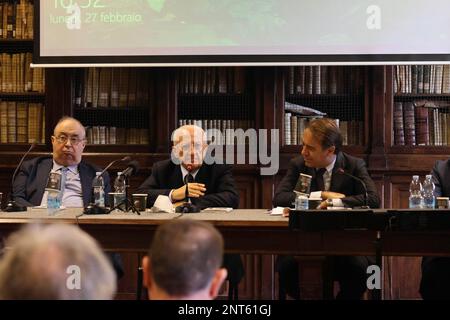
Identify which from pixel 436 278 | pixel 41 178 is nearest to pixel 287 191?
pixel 436 278

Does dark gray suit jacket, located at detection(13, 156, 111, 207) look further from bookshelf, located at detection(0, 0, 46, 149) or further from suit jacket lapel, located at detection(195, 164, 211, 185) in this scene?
bookshelf, located at detection(0, 0, 46, 149)

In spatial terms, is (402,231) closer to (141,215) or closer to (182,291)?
(141,215)

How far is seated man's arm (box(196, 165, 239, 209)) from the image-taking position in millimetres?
4051

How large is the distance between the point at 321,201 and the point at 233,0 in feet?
5.98

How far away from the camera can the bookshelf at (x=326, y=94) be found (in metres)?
4.91

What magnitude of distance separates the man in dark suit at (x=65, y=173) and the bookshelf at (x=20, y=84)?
80 cm

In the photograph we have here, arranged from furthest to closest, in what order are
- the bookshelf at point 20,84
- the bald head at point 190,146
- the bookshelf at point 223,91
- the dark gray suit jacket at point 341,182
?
the bookshelf at point 20,84, the bookshelf at point 223,91, the bald head at point 190,146, the dark gray suit jacket at point 341,182

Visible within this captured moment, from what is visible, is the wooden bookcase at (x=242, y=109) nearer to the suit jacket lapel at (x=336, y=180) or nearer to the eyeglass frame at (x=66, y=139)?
the eyeglass frame at (x=66, y=139)

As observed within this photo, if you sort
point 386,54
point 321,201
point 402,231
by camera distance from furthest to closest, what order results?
point 386,54, point 321,201, point 402,231

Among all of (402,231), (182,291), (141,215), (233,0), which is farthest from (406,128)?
(182,291)

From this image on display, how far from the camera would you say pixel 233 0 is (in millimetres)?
4758

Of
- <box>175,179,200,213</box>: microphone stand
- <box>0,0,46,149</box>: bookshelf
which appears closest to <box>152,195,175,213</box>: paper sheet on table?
<box>175,179,200,213</box>: microphone stand

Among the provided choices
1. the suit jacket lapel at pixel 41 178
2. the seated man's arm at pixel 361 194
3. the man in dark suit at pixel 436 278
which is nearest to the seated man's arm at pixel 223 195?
the seated man's arm at pixel 361 194

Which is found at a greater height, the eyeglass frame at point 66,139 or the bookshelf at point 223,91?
the bookshelf at point 223,91
